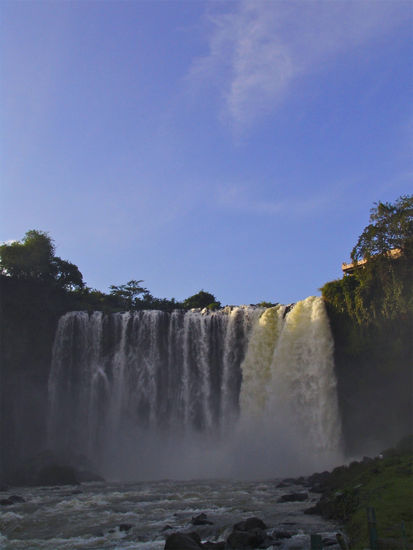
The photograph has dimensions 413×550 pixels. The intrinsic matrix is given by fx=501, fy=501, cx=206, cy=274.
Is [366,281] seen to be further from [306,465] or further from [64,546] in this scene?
[64,546]

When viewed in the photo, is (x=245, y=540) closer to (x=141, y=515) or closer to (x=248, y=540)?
(x=248, y=540)

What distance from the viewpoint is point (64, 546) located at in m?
14.9

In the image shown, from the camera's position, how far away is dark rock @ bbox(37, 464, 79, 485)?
30516 millimetres

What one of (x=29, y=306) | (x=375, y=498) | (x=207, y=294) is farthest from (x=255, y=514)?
(x=207, y=294)

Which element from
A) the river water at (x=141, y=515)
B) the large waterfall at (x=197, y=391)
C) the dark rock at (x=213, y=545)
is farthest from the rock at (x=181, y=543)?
the large waterfall at (x=197, y=391)

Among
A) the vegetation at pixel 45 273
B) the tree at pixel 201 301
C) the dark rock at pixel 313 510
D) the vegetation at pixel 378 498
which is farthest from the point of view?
the tree at pixel 201 301

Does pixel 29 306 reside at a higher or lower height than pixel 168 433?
higher

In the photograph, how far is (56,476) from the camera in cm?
3080

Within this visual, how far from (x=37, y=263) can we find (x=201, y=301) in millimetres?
25735

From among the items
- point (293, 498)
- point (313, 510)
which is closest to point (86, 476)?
point (293, 498)

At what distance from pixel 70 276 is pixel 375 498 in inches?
1863

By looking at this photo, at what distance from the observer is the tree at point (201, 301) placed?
70438 mm

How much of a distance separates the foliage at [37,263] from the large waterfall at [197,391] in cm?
1125

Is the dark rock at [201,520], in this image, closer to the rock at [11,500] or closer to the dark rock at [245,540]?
the dark rock at [245,540]
